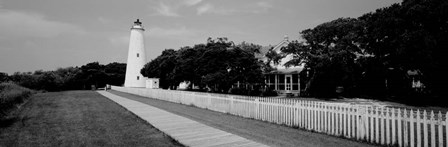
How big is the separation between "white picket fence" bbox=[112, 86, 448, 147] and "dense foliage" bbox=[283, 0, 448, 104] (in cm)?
933

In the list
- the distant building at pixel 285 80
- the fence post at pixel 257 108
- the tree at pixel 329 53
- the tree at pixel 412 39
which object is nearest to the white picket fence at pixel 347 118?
the fence post at pixel 257 108

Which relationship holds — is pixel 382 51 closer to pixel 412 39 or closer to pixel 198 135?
pixel 412 39

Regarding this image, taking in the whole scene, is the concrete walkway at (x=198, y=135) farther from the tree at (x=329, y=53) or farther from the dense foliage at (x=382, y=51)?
the tree at (x=329, y=53)

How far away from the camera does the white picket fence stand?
18.1 feet

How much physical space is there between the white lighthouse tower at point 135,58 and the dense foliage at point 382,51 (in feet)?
98.5

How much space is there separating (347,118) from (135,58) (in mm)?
43804

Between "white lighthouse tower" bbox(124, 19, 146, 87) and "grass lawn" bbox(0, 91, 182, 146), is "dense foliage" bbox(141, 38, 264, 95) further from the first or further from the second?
"white lighthouse tower" bbox(124, 19, 146, 87)

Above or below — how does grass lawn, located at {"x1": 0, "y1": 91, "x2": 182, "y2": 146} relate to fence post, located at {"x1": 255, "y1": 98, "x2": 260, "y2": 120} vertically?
below

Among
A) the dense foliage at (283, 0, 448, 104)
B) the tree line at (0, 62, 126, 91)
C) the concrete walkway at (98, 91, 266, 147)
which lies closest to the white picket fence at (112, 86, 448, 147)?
the concrete walkway at (98, 91, 266, 147)

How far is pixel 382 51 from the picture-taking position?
2072 centimetres

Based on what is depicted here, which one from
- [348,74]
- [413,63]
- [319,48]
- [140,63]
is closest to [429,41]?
[413,63]

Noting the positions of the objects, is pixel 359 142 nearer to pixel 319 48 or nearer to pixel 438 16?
pixel 438 16

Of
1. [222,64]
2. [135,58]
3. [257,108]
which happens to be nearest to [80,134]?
[257,108]

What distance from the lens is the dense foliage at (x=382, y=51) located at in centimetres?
1734
